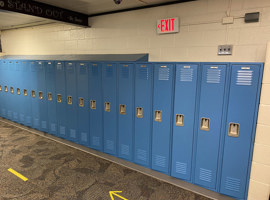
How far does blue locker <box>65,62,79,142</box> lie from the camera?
370 centimetres

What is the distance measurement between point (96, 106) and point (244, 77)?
2.37 m

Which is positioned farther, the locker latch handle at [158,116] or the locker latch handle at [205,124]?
the locker latch handle at [158,116]

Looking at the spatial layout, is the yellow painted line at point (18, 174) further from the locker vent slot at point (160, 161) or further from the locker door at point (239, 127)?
the locker door at point (239, 127)


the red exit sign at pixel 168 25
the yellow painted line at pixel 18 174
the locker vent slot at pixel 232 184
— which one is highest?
the red exit sign at pixel 168 25

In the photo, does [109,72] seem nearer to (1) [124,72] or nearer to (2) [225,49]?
(1) [124,72]

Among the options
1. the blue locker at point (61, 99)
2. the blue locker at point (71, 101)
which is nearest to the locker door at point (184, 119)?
the blue locker at point (71, 101)

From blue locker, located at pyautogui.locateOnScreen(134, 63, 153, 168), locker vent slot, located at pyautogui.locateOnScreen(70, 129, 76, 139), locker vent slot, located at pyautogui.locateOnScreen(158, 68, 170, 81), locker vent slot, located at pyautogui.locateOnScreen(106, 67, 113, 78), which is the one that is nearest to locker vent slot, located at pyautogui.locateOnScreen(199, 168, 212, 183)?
blue locker, located at pyautogui.locateOnScreen(134, 63, 153, 168)

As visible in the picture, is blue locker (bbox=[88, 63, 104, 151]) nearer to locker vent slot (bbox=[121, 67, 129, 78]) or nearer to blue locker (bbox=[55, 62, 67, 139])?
locker vent slot (bbox=[121, 67, 129, 78])

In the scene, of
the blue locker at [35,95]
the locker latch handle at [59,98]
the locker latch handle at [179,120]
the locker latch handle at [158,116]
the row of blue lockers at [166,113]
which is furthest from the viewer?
the blue locker at [35,95]

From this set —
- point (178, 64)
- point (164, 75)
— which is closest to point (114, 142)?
point (164, 75)

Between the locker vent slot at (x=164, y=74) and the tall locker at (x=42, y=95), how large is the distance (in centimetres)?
272

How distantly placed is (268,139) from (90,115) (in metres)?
2.75

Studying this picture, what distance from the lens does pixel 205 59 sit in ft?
9.70

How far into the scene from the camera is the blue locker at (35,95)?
428 cm
